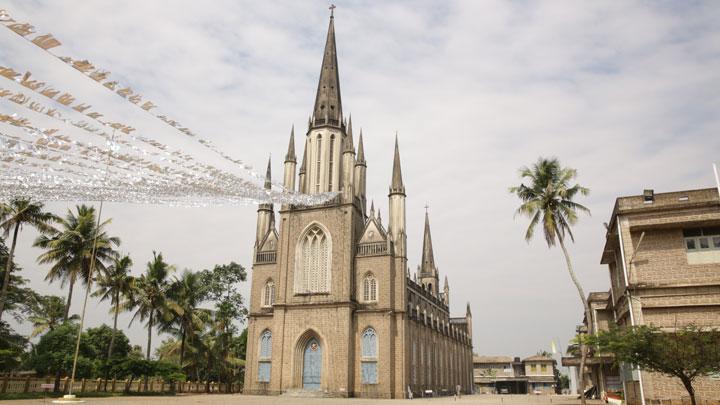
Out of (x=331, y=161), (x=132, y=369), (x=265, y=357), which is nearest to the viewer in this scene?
(x=132, y=369)

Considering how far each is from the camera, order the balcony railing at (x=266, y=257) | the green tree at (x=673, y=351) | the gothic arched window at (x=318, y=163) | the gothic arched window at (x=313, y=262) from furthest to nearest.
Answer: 1. the gothic arched window at (x=318, y=163)
2. the balcony railing at (x=266, y=257)
3. the gothic arched window at (x=313, y=262)
4. the green tree at (x=673, y=351)

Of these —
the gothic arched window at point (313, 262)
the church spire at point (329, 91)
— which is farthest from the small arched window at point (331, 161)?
the gothic arched window at point (313, 262)

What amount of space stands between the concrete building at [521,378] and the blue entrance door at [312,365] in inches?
2132

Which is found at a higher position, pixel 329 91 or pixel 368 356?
pixel 329 91

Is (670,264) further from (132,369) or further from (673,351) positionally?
(132,369)

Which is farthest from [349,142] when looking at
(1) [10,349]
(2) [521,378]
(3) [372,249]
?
(2) [521,378]

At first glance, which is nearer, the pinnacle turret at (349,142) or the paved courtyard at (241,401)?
the paved courtyard at (241,401)

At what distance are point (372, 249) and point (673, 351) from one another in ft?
84.8

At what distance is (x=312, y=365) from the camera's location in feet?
126

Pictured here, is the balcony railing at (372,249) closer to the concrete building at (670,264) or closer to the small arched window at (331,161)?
the small arched window at (331,161)

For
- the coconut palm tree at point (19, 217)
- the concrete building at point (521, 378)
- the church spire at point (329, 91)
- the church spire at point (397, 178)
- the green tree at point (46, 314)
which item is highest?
the church spire at point (329, 91)

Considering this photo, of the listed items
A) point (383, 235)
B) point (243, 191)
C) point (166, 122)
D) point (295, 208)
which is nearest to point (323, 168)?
point (295, 208)

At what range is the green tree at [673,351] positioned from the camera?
1587 centimetres

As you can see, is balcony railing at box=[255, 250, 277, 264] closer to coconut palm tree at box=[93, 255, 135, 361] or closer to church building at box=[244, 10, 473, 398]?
church building at box=[244, 10, 473, 398]
